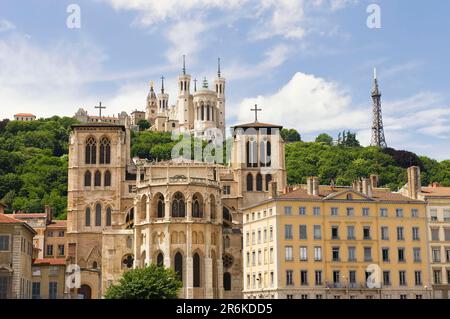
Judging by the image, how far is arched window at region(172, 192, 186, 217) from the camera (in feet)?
308

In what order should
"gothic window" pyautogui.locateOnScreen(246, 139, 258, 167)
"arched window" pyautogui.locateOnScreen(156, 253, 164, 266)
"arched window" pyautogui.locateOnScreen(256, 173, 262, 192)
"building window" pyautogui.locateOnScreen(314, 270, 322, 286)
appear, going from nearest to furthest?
"building window" pyautogui.locateOnScreen(314, 270, 322, 286) → "arched window" pyautogui.locateOnScreen(156, 253, 164, 266) → "arched window" pyautogui.locateOnScreen(256, 173, 262, 192) → "gothic window" pyautogui.locateOnScreen(246, 139, 258, 167)

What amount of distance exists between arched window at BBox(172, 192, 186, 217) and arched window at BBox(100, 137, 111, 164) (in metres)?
15.9

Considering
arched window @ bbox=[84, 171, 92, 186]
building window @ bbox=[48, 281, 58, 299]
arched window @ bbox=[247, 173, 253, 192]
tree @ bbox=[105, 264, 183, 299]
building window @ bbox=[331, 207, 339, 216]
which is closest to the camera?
tree @ bbox=[105, 264, 183, 299]

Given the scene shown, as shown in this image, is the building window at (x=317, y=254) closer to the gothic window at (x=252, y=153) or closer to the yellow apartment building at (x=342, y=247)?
the yellow apartment building at (x=342, y=247)

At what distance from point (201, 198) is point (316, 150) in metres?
72.9

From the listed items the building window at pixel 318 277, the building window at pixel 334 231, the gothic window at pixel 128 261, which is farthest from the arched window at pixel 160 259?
the building window at pixel 334 231

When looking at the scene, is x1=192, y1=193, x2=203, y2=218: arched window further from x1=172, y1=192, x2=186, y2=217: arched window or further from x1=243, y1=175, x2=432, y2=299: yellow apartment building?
x1=243, y1=175, x2=432, y2=299: yellow apartment building

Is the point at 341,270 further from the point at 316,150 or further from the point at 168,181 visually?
the point at 316,150

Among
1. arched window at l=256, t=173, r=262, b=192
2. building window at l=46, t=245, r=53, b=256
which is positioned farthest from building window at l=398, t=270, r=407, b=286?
building window at l=46, t=245, r=53, b=256

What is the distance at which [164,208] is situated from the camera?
9381cm

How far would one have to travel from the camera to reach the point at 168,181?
94.3m
